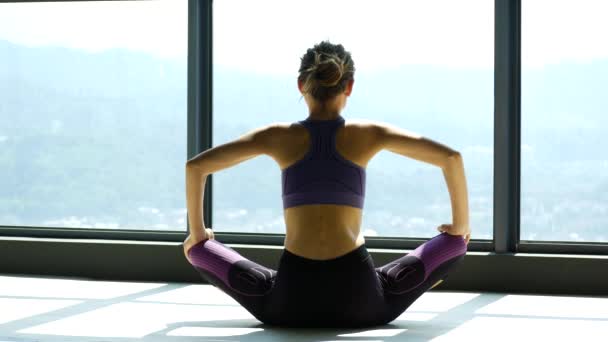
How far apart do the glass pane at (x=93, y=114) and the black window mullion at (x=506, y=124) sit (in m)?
1.58

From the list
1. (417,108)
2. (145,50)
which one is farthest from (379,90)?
(145,50)

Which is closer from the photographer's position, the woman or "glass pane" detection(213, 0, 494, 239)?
the woman

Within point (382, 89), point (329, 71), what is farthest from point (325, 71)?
point (382, 89)

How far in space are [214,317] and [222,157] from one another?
0.69 meters

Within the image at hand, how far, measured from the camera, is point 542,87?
4.51m

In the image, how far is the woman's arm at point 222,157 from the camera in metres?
3.03

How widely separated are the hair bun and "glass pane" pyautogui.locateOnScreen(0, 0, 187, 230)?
210 centimetres

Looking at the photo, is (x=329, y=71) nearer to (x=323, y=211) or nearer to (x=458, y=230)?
(x=323, y=211)

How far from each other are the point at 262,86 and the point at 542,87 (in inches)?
53.1

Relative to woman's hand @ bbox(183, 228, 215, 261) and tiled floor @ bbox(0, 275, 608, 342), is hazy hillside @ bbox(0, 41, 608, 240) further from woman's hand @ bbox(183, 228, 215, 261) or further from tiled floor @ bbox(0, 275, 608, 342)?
woman's hand @ bbox(183, 228, 215, 261)

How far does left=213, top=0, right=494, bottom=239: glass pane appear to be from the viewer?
4.62 meters

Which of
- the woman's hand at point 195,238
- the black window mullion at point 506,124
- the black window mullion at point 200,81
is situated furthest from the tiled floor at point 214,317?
the black window mullion at point 200,81

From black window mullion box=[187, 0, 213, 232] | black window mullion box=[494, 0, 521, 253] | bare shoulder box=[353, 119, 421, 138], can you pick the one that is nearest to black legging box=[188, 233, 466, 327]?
bare shoulder box=[353, 119, 421, 138]

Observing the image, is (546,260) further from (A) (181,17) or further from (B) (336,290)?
(A) (181,17)
